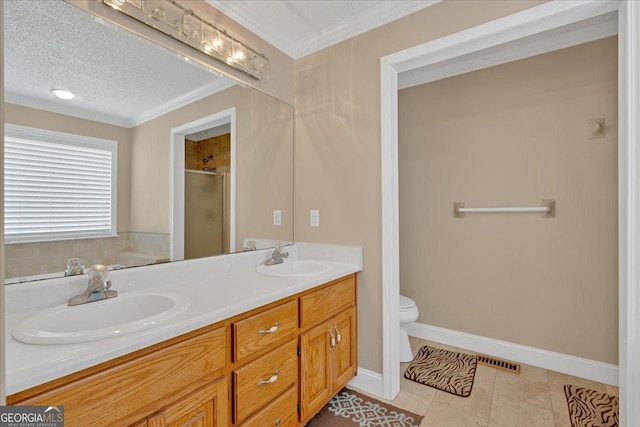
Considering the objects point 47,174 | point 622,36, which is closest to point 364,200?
point 622,36

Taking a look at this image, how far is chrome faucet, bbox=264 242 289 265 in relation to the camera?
6.64 ft

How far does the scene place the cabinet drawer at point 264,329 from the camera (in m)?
1.18

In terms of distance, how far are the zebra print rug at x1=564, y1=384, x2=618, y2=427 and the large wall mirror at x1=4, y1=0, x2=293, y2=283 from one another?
2.14m

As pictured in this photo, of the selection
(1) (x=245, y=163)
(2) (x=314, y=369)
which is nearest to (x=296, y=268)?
(2) (x=314, y=369)

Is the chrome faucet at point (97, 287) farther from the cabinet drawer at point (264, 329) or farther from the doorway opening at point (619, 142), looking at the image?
the doorway opening at point (619, 142)

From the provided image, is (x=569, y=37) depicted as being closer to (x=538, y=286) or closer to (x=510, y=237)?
(x=510, y=237)

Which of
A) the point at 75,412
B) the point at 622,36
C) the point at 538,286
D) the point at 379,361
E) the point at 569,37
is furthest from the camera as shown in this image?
the point at 538,286

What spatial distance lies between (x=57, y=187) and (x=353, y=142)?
1561mm

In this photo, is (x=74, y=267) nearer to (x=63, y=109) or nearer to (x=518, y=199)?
(x=63, y=109)

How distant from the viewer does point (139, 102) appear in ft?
4.76

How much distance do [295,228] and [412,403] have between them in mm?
1367

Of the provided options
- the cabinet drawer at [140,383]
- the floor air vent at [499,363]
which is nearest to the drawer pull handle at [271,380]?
the cabinet drawer at [140,383]

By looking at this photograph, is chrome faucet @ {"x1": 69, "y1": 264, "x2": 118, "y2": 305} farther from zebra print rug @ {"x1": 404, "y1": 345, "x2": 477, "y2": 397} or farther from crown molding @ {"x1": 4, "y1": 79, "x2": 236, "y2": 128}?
zebra print rug @ {"x1": 404, "y1": 345, "x2": 477, "y2": 397}

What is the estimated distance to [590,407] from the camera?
178 cm
